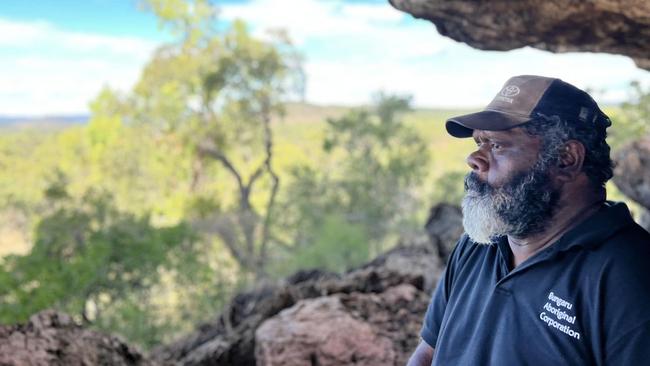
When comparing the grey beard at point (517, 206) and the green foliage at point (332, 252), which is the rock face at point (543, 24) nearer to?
the grey beard at point (517, 206)

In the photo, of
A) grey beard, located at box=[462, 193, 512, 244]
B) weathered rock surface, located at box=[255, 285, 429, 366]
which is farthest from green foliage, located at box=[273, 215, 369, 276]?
grey beard, located at box=[462, 193, 512, 244]

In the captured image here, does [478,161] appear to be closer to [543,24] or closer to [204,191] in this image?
[543,24]

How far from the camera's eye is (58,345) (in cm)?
371

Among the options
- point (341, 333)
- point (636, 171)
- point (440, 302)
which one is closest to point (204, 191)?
point (636, 171)

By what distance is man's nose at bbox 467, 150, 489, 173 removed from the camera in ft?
6.50

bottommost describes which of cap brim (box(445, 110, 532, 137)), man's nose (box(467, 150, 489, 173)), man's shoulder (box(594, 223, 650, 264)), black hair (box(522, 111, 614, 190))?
man's shoulder (box(594, 223, 650, 264))

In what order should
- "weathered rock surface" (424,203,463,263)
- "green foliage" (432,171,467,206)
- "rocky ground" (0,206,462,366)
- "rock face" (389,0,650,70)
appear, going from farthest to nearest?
"green foliage" (432,171,467,206), "weathered rock surface" (424,203,463,263), "rock face" (389,0,650,70), "rocky ground" (0,206,462,366)

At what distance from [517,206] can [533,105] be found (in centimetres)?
30

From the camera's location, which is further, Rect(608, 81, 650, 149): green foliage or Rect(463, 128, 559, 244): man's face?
Rect(608, 81, 650, 149): green foliage

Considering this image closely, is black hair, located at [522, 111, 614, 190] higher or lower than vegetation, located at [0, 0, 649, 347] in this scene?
higher

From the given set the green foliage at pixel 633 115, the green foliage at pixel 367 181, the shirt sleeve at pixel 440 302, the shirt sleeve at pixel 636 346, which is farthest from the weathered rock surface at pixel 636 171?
the green foliage at pixel 367 181

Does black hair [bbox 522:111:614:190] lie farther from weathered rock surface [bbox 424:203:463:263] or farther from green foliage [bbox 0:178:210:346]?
green foliage [bbox 0:178:210:346]

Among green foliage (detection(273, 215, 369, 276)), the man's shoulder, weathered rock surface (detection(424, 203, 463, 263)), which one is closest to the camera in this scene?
the man's shoulder

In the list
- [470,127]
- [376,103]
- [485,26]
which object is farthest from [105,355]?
[376,103]
